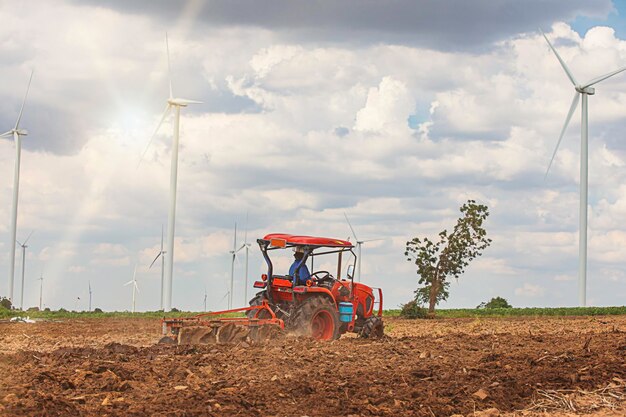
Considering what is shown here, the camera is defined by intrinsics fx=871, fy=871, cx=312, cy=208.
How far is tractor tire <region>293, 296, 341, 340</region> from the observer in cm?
1967

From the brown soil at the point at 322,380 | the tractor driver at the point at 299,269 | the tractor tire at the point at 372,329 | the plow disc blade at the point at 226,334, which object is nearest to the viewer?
the brown soil at the point at 322,380

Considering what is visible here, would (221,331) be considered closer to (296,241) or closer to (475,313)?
(296,241)

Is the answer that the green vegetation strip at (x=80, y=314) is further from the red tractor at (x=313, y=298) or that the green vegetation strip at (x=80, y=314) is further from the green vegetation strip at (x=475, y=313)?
the red tractor at (x=313, y=298)

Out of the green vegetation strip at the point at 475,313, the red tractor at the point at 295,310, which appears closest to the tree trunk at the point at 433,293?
the green vegetation strip at the point at 475,313

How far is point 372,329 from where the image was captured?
2127 centimetres

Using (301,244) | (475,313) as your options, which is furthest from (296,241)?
(475,313)

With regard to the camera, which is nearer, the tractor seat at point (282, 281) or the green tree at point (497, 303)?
the tractor seat at point (282, 281)

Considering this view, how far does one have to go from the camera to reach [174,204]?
4775 cm

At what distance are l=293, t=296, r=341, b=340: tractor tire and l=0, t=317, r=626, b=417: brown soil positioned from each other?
1.94ft

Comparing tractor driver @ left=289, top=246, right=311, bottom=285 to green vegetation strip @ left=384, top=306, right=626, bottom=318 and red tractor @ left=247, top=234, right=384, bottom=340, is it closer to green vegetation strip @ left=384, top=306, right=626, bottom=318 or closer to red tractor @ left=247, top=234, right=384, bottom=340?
red tractor @ left=247, top=234, right=384, bottom=340

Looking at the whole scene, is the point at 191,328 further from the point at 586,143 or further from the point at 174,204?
the point at 586,143

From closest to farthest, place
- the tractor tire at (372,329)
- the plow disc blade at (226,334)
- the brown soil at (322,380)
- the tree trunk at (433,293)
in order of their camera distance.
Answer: the brown soil at (322,380) < the plow disc blade at (226,334) < the tractor tire at (372,329) < the tree trunk at (433,293)

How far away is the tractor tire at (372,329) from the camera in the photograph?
21.2 metres

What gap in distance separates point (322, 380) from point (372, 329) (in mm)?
8051
